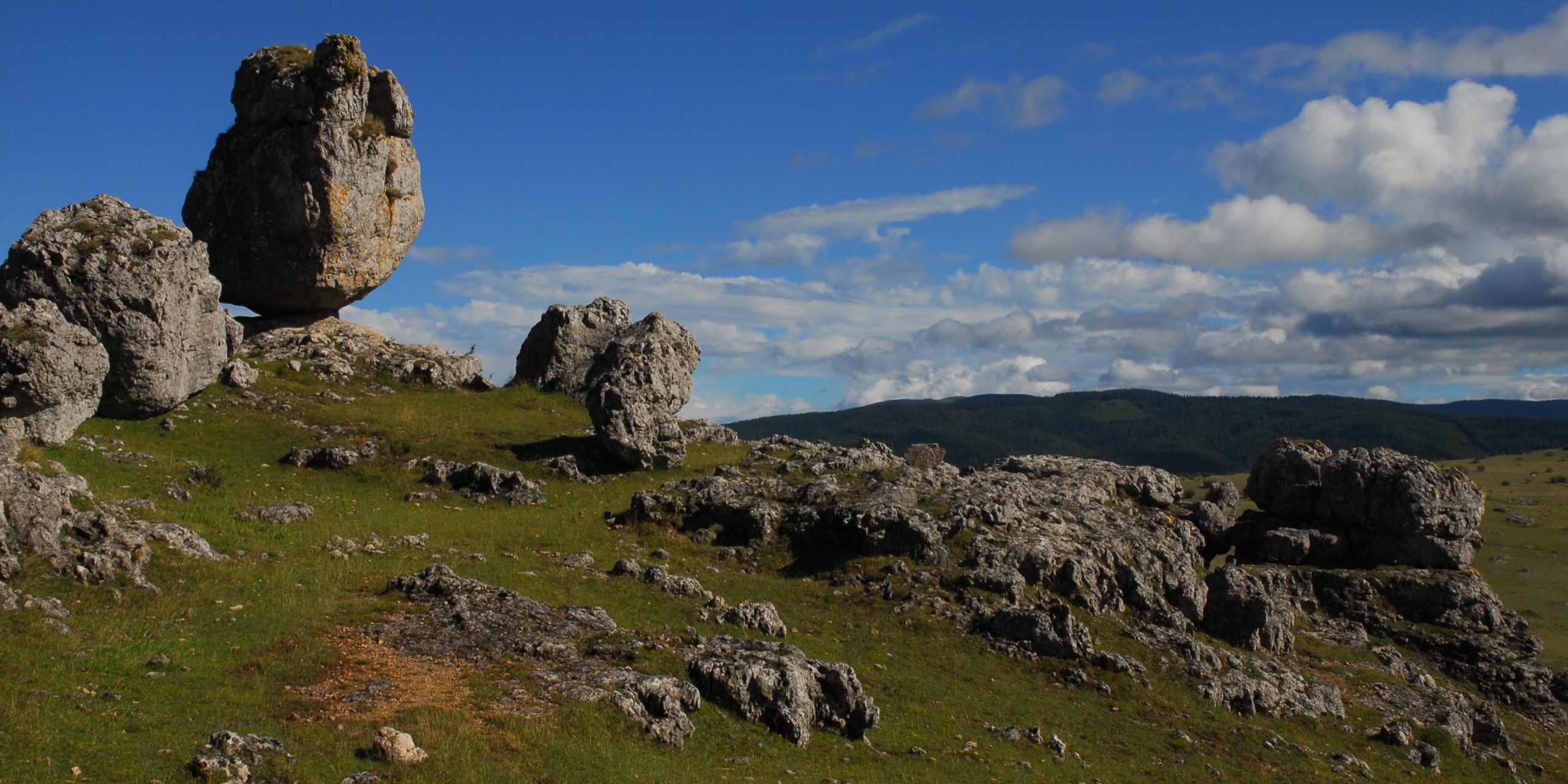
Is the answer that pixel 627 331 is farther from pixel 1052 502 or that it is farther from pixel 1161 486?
pixel 1161 486

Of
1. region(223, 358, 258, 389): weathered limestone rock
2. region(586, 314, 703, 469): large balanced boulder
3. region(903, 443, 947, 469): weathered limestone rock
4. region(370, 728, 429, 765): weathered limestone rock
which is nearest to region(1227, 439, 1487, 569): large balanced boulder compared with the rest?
region(903, 443, 947, 469): weathered limestone rock

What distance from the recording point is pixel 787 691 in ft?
81.9

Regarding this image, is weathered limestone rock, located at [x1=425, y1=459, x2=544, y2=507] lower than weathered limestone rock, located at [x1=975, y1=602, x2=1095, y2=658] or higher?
higher

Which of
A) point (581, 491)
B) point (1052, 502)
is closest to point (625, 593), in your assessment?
point (581, 491)

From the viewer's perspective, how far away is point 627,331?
58781mm

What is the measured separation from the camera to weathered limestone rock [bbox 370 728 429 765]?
60.5 ft

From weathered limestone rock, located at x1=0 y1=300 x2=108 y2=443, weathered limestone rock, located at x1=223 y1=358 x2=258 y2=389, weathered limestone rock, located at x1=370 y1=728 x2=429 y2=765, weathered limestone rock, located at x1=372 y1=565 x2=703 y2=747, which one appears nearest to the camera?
weathered limestone rock, located at x1=370 y1=728 x2=429 y2=765

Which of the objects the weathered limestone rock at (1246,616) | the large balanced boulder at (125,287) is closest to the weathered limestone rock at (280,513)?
the large balanced boulder at (125,287)

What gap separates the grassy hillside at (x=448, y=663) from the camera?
751 inches

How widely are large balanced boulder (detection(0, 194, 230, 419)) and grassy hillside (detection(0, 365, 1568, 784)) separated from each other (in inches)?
84.6

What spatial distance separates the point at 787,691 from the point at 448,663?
8.12 m

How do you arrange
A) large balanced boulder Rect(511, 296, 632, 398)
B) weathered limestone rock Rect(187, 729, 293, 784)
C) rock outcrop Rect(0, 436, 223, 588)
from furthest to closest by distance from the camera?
large balanced boulder Rect(511, 296, 632, 398) → rock outcrop Rect(0, 436, 223, 588) → weathered limestone rock Rect(187, 729, 293, 784)

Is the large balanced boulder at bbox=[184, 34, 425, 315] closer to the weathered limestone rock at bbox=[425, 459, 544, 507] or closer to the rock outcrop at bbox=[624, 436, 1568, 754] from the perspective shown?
the weathered limestone rock at bbox=[425, 459, 544, 507]

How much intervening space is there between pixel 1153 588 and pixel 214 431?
1681 inches
